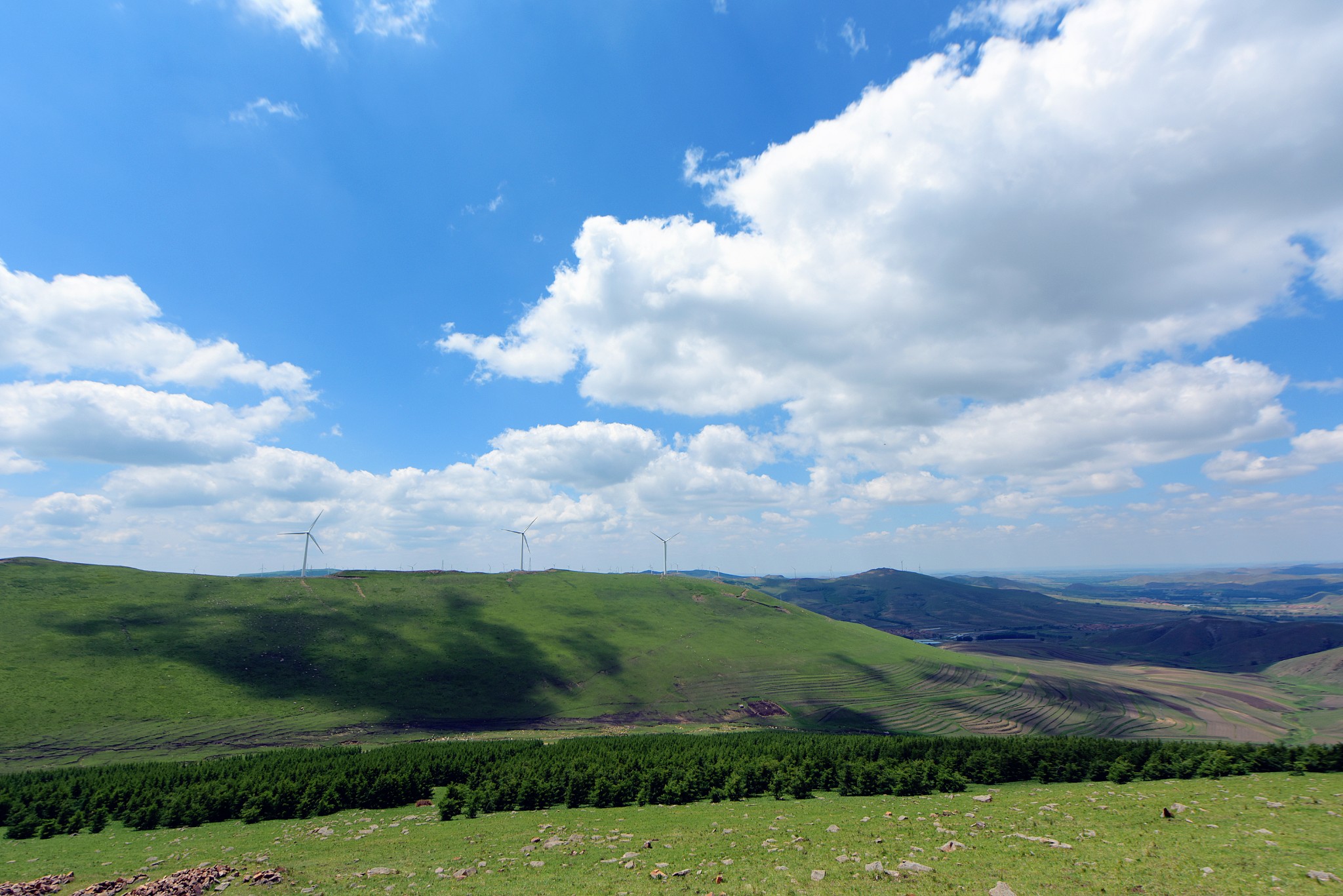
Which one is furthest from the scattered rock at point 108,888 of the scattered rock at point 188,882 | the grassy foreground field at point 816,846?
the grassy foreground field at point 816,846

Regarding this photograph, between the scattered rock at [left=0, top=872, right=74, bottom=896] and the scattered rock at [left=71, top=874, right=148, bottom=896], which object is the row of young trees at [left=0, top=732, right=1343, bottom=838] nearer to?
the scattered rock at [left=0, top=872, right=74, bottom=896]

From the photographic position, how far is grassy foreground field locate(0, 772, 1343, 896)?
1872 cm

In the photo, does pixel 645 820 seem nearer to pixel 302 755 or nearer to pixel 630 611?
pixel 302 755

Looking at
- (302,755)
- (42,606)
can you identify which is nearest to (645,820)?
(302,755)

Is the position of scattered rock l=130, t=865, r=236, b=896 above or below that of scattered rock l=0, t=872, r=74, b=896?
above

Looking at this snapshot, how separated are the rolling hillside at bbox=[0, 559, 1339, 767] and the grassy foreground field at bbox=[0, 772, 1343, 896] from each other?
70872 millimetres

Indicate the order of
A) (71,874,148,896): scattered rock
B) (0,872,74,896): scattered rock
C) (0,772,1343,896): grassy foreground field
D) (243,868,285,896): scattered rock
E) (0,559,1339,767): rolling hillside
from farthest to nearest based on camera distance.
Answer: (0,559,1339,767): rolling hillside, (243,868,285,896): scattered rock, (0,872,74,896): scattered rock, (71,874,148,896): scattered rock, (0,772,1343,896): grassy foreground field

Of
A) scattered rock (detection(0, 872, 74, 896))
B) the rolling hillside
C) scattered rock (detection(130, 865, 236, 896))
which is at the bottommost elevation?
the rolling hillside

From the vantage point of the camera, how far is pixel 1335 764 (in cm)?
3278

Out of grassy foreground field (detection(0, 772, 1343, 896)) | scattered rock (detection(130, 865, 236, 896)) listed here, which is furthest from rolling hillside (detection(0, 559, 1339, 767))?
scattered rock (detection(130, 865, 236, 896))

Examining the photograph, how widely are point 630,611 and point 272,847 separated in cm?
15035

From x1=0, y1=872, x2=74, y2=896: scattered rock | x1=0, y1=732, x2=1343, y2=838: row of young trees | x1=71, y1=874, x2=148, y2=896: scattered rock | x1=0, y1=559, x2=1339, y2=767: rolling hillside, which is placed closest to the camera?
x1=71, y1=874, x2=148, y2=896: scattered rock

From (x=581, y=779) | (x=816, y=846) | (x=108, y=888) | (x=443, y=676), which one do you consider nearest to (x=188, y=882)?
(x=108, y=888)

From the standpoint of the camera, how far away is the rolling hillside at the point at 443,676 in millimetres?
93750
